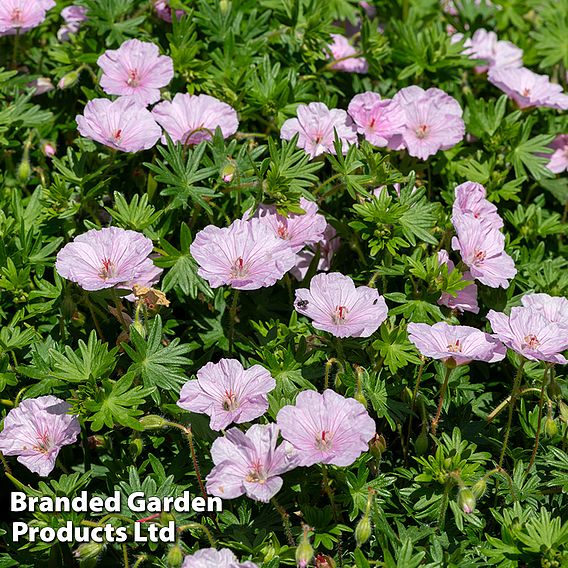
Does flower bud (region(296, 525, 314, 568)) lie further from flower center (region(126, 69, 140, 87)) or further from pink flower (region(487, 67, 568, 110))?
pink flower (region(487, 67, 568, 110))

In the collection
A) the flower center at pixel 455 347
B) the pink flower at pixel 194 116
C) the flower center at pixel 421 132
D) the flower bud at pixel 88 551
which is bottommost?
the flower bud at pixel 88 551

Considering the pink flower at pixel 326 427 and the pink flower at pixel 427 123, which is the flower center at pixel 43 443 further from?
the pink flower at pixel 427 123

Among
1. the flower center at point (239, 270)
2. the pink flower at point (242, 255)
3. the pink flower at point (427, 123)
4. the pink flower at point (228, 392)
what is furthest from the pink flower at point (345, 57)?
the pink flower at point (228, 392)

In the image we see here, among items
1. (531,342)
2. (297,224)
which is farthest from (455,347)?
(297,224)

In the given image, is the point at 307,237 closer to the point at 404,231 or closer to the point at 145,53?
the point at 404,231

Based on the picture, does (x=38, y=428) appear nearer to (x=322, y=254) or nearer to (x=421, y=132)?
(x=322, y=254)

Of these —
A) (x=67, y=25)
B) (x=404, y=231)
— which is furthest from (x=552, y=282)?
(x=67, y=25)
